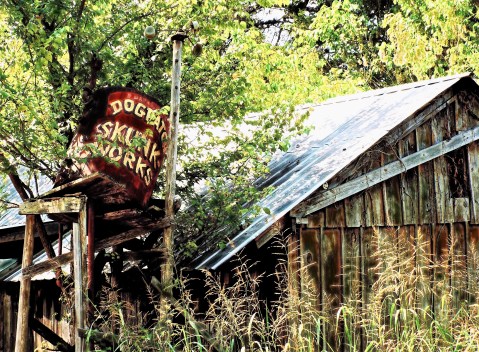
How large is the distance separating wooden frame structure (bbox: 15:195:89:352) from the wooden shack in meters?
1.52

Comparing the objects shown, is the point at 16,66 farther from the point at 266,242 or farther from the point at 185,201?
the point at 266,242

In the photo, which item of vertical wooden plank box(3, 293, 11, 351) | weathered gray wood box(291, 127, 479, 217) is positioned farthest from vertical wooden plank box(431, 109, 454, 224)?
vertical wooden plank box(3, 293, 11, 351)

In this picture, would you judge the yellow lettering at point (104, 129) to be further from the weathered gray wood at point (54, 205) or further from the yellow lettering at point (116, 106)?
the weathered gray wood at point (54, 205)

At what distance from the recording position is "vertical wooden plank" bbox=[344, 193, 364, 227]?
9305 mm

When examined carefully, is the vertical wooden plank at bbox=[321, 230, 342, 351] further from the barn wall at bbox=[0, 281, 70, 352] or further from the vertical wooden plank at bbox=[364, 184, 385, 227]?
the barn wall at bbox=[0, 281, 70, 352]

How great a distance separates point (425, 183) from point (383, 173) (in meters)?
0.89

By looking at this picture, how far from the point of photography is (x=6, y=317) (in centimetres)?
1274

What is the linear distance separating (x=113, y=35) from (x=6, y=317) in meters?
5.82

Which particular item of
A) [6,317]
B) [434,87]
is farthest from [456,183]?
[6,317]

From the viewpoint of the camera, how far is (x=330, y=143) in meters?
10.6

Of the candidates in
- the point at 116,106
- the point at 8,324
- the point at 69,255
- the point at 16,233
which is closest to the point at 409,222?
the point at 116,106

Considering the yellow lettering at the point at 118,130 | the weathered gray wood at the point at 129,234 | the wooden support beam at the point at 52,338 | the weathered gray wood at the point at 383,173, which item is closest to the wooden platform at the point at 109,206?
the weathered gray wood at the point at 129,234

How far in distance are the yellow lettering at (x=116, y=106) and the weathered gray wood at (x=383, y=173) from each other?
7.42ft

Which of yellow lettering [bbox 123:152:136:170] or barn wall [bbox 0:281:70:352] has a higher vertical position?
yellow lettering [bbox 123:152:136:170]
